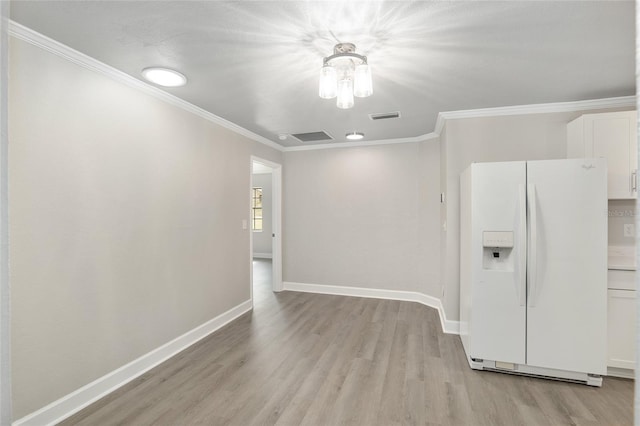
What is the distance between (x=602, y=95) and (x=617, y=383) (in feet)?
8.47

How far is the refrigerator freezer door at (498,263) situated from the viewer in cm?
267

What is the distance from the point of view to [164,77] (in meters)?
2.57

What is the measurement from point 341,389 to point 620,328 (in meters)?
2.44

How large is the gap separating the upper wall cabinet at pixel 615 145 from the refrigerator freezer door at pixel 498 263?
0.90 metres

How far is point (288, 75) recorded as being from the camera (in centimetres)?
256

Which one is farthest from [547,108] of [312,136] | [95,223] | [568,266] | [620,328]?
[95,223]

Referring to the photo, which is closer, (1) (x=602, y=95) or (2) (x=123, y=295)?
(2) (x=123, y=295)

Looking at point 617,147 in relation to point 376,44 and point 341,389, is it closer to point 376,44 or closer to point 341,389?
point 376,44

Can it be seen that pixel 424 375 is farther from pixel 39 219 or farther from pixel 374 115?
pixel 39 219

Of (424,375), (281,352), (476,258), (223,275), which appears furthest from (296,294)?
(476,258)

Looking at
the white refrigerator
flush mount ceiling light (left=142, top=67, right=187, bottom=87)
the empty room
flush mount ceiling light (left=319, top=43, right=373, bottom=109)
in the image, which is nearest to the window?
the empty room

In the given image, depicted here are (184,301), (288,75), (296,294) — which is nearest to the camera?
(288,75)

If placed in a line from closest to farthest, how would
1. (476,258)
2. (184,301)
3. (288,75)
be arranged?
(288,75), (476,258), (184,301)

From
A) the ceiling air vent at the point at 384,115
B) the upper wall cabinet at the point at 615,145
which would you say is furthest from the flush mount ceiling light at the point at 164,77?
the upper wall cabinet at the point at 615,145
